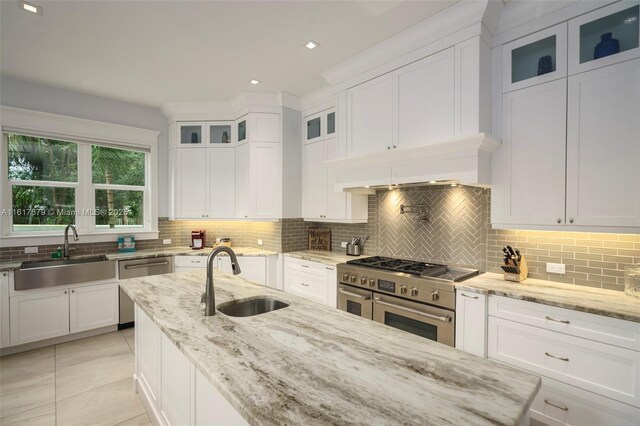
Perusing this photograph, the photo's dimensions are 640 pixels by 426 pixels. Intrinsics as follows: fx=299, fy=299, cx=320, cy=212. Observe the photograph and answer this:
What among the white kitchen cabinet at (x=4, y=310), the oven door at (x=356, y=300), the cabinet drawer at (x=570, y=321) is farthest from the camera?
the white kitchen cabinet at (x=4, y=310)

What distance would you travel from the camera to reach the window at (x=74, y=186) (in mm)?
3682

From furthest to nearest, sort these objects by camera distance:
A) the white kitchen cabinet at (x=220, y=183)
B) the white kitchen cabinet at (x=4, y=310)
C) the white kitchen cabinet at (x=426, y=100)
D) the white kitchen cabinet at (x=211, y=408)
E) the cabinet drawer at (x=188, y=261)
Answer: the white kitchen cabinet at (x=220, y=183), the cabinet drawer at (x=188, y=261), the white kitchen cabinet at (x=4, y=310), the white kitchen cabinet at (x=426, y=100), the white kitchen cabinet at (x=211, y=408)

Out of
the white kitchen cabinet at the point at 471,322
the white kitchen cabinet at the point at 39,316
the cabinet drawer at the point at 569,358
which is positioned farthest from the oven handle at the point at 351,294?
the white kitchen cabinet at the point at 39,316

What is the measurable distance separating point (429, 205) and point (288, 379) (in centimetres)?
256

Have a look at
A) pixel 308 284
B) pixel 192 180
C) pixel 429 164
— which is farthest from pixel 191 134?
pixel 429 164

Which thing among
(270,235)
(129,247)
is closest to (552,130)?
(270,235)

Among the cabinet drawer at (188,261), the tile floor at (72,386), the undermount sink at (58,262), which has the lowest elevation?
the tile floor at (72,386)

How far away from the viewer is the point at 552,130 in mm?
2230

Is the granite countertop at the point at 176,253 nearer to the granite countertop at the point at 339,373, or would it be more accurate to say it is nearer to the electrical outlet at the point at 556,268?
the granite countertop at the point at 339,373

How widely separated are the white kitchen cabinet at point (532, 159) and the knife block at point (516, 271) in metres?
0.35

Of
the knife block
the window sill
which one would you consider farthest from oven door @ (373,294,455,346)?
the window sill

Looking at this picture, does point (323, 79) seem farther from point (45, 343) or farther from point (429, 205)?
point (45, 343)

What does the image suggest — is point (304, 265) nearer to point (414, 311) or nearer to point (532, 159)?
point (414, 311)

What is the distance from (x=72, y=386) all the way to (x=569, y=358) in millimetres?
3934
